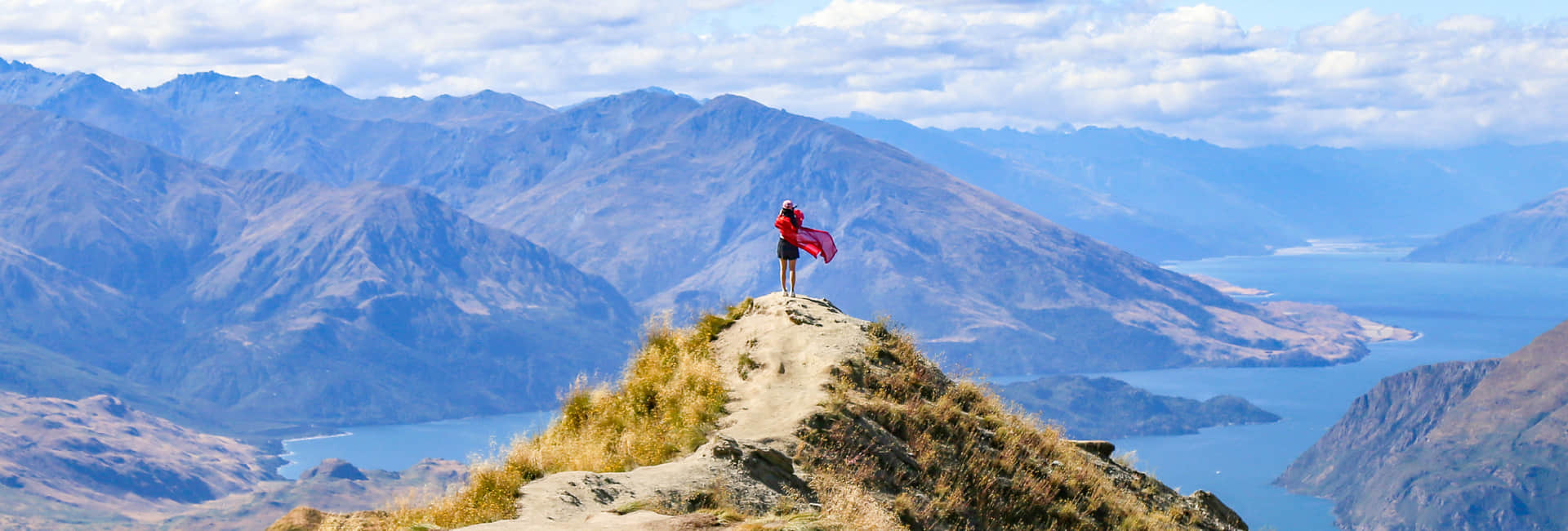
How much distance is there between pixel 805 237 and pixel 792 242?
144 centimetres

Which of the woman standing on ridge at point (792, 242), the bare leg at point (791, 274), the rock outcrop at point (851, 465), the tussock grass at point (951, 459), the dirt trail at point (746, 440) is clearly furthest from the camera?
the woman standing on ridge at point (792, 242)

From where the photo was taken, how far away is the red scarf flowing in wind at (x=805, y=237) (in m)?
31.0

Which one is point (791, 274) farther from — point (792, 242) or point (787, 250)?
point (792, 242)

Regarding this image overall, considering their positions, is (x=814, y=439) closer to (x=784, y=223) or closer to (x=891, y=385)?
(x=891, y=385)

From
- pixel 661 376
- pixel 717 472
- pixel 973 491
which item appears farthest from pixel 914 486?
pixel 661 376

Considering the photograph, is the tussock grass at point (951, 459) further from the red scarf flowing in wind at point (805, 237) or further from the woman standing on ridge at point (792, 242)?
the red scarf flowing in wind at point (805, 237)

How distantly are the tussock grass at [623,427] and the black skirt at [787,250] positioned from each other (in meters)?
2.04

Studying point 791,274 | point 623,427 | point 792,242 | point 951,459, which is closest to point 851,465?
point 951,459

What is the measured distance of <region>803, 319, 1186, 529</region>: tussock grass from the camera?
2112cm

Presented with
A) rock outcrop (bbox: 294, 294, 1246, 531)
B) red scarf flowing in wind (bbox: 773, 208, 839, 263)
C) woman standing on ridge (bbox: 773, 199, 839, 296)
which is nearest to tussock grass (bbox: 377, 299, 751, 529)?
rock outcrop (bbox: 294, 294, 1246, 531)

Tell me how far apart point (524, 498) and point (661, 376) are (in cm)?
856

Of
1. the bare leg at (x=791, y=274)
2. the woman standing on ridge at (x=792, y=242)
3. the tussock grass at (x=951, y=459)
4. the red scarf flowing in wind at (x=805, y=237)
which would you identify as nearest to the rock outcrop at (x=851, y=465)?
the tussock grass at (x=951, y=459)

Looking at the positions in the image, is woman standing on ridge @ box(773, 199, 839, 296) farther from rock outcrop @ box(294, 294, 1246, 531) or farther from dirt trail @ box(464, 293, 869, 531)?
dirt trail @ box(464, 293, 869, 531)

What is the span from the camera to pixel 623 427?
24.7 meters
